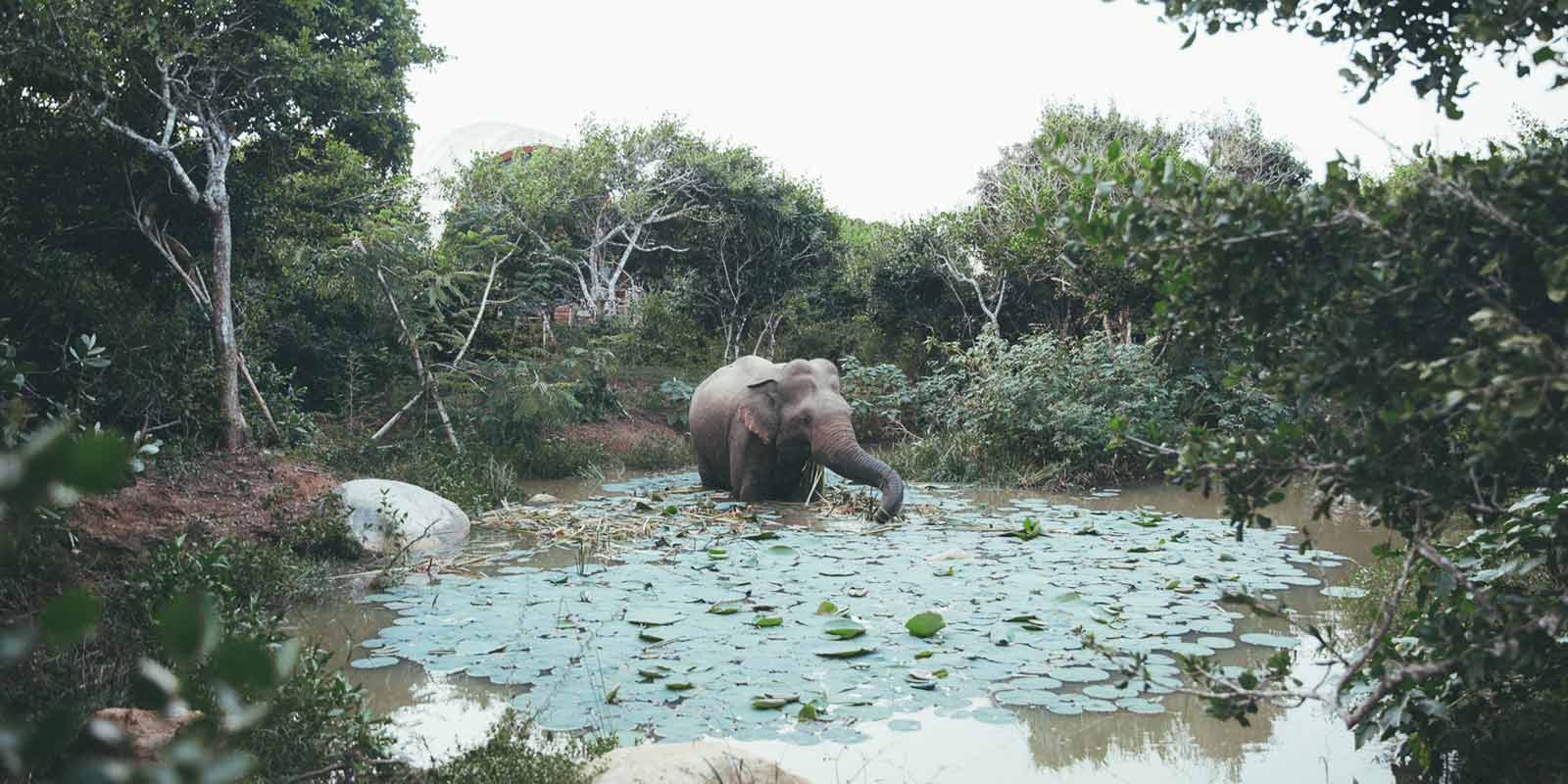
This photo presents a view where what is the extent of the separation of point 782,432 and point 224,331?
4.74m

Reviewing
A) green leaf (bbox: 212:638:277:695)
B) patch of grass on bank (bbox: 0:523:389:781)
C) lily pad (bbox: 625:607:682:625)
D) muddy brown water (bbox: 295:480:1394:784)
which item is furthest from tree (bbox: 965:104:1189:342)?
green leaf (bbox: 212:638:277:695)

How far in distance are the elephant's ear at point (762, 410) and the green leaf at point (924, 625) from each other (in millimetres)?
4352

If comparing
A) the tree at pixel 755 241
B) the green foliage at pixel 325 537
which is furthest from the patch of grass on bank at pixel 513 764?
the tree at pixel 755 241

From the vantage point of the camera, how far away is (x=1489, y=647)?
2092 millimetres

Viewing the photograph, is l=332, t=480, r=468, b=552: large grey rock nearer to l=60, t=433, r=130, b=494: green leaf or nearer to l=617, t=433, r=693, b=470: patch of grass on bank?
l=617, t=433, r=693, b=470: patch of grass on bank

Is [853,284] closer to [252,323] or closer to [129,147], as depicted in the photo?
[252,323]

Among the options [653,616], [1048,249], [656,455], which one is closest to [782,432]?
[653,616]

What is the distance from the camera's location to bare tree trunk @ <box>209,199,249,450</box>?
7832 mm

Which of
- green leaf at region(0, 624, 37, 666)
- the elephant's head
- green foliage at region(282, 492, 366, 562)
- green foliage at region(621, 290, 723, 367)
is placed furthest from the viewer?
green foliage at region(621, 290, 723, 367)

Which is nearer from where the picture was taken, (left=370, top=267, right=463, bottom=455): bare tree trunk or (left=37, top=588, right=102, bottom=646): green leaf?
(left=37, top=588, right=102, bottom=646): green leaf

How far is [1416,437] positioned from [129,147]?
8804 millimetres

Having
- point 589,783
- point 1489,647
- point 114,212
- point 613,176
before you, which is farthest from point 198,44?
point 613,176

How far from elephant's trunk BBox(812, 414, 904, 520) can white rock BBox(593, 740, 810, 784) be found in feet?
16.7

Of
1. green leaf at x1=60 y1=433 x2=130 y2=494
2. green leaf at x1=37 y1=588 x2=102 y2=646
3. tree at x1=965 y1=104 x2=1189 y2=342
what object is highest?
tree at x1=965 y1=104 x2=1189 y2=342
